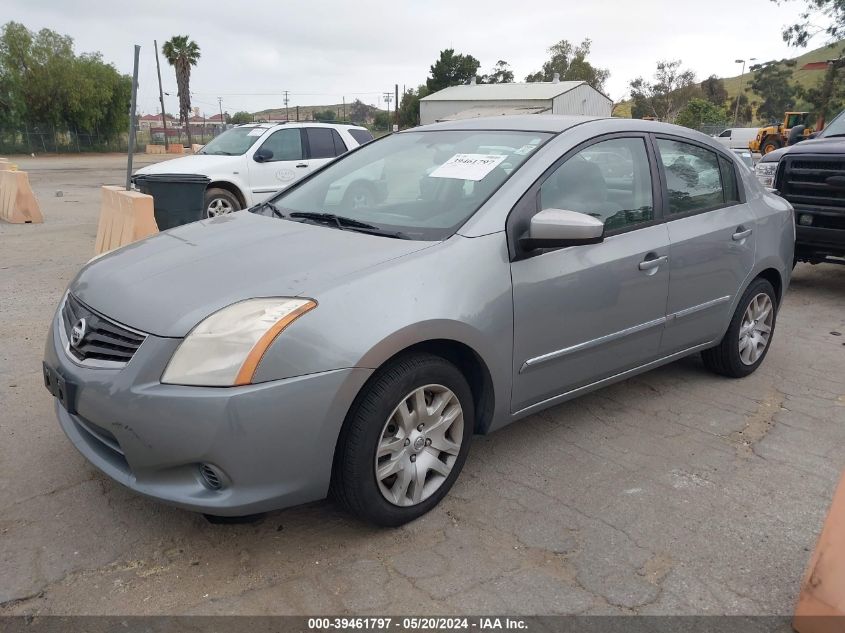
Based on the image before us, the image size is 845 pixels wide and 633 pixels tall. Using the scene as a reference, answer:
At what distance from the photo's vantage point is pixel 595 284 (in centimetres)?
327

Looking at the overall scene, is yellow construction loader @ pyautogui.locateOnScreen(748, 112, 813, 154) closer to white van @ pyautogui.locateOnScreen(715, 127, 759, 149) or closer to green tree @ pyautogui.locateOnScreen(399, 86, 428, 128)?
white van @ pyautogui.locateOnScreen(715, 127, 759, 149)

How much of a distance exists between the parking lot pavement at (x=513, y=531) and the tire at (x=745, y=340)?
1.31ft

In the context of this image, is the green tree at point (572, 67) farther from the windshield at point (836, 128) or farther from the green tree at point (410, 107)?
the windshield at point (836, 128)

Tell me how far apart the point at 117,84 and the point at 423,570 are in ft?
168

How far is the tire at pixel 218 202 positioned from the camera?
9.80m

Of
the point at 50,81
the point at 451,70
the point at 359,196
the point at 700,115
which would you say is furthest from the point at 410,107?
the point at 359,196

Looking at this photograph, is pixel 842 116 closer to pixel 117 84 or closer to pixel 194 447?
pixel 194 447

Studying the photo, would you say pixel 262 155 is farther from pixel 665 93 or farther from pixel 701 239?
pixel 665 93

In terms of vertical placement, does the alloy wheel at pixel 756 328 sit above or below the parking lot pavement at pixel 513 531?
above

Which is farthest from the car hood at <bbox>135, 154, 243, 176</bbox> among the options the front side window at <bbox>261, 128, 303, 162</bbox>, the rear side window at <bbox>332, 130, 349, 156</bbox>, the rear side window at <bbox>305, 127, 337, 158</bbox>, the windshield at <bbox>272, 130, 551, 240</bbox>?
the windshield at <bbox>272, 130, 551, 240</bbox>

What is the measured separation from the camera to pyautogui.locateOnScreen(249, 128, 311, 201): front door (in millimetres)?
10172

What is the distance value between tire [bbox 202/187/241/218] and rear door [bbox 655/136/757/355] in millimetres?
7246

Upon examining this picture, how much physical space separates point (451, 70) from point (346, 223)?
74.1 meters

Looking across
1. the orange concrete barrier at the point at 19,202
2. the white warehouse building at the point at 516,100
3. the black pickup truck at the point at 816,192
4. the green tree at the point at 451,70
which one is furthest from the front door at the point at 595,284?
the green tree at the point at 451,70
